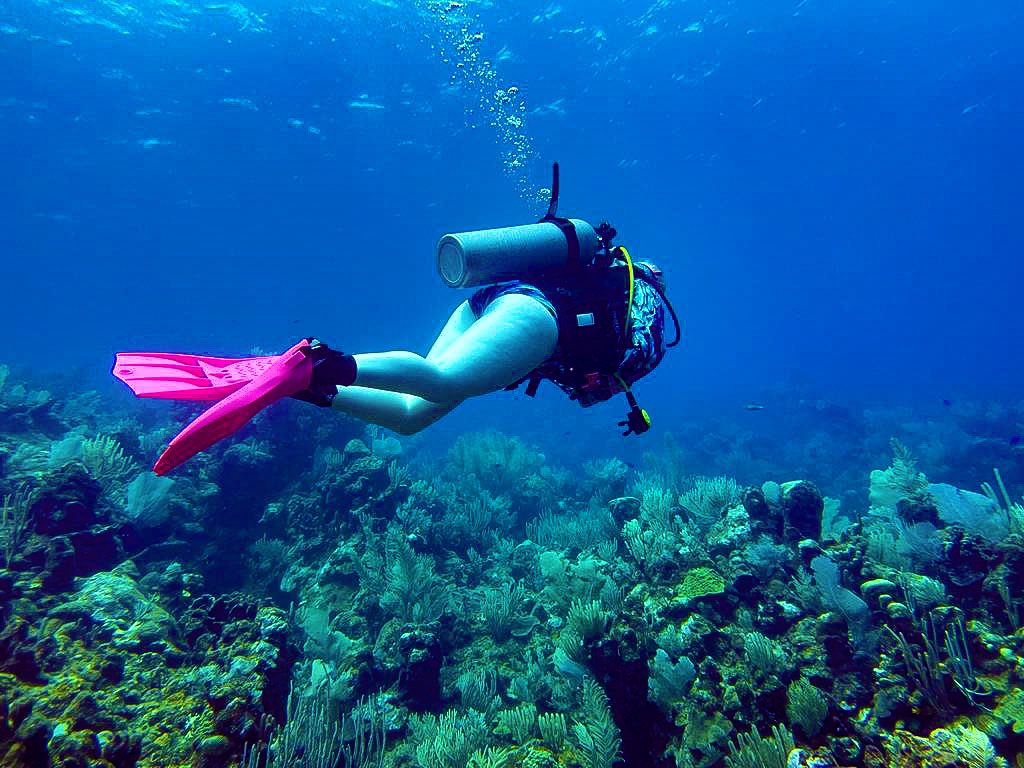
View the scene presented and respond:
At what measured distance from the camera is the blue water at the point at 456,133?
20172 mm

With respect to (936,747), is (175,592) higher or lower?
higher

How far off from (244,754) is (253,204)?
35982mm

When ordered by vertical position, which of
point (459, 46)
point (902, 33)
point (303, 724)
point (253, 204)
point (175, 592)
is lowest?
point (303, 724)

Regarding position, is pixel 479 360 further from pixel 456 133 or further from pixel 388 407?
pixel 456 133

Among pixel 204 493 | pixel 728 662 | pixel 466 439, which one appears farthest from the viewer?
pixel 466 439

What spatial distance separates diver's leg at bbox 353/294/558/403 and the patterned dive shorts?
13 centimetres

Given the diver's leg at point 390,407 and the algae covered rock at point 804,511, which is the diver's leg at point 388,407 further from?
the algae covered rock at point 804,511

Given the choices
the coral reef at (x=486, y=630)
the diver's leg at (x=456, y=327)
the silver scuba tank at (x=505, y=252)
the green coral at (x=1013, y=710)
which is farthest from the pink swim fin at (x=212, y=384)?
the green coral at (x=1013, y=710)

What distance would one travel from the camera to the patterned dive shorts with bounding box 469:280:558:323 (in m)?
3.56

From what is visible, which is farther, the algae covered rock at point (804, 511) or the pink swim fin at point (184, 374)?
the algae covered rock at point (804, 511)

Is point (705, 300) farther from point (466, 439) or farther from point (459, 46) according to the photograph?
point (466, 439)

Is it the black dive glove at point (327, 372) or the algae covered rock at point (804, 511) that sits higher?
the black dive glove at point (327, 372)

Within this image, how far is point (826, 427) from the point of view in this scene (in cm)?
2628

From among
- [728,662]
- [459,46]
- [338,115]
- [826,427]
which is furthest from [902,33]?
[728,662]
